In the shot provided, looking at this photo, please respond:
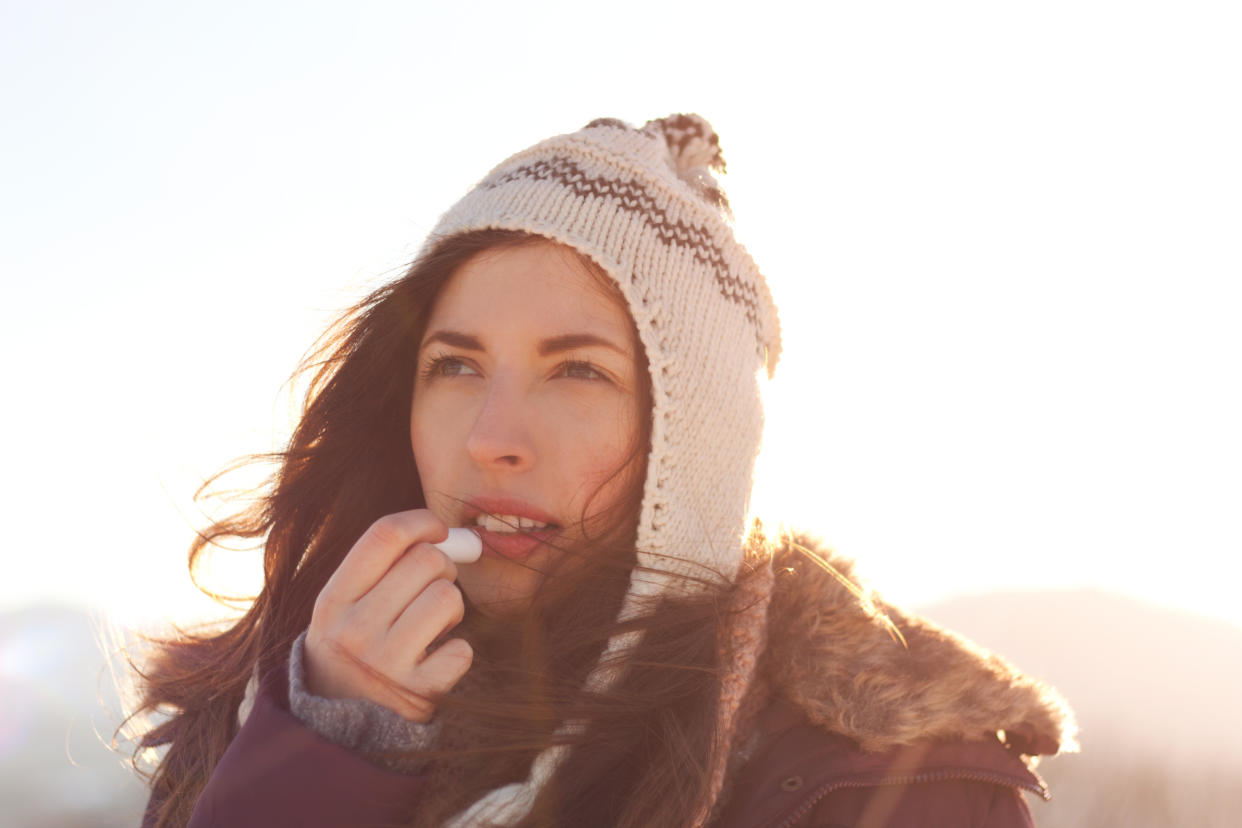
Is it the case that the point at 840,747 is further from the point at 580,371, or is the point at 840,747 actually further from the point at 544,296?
the point at 544,296

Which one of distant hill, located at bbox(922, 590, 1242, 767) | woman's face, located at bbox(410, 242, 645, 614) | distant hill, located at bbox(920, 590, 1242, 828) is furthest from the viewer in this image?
distant hill, located at bbox(922, 590, 1242, 767)

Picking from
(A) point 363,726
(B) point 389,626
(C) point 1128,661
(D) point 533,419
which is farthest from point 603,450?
(C) point 1128,661

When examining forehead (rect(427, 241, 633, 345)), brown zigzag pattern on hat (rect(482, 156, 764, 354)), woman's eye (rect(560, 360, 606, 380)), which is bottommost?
woman's eye (rect(560, 360, 606, 380))

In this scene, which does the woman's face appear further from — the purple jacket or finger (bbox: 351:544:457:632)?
the purple jacket

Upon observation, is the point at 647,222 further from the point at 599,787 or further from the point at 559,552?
the point at 599,787

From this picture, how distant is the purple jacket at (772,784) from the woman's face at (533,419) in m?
0.60

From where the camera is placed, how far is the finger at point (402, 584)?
194 centimetres

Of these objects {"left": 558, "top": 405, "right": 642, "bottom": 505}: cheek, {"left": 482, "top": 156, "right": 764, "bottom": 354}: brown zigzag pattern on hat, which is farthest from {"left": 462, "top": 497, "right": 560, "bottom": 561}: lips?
{"left": 482, "top": 156, "right": 764, "bottom": 354}: brown zigzag pattern on hat

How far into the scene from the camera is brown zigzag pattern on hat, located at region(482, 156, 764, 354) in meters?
2.44

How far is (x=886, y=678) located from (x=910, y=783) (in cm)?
22

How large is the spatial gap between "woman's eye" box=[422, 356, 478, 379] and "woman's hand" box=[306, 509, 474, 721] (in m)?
0.59

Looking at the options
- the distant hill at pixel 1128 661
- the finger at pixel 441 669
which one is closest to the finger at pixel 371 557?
the finger at pixel 441 669

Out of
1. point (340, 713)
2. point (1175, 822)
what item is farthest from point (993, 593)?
point (340, 713)

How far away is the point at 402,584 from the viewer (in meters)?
1.99
